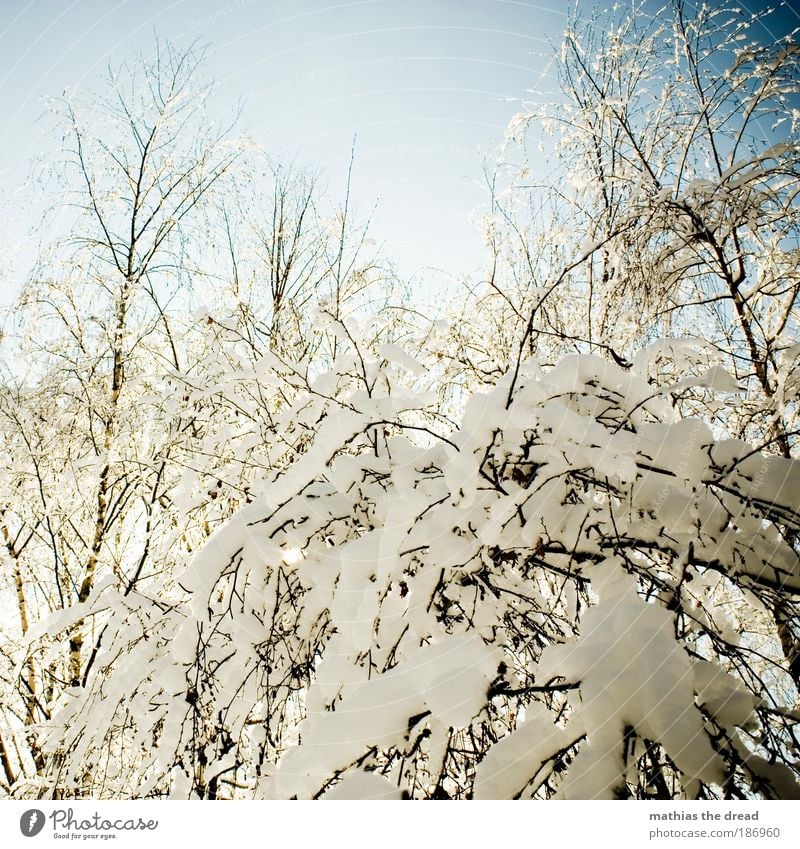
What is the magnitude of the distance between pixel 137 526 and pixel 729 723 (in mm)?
2579

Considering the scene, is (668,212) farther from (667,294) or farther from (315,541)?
(315,541)

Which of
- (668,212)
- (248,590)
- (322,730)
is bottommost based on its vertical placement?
(322,730)

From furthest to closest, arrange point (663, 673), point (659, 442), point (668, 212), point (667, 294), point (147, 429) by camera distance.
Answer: point (147, 429) → point (667, 294) → point (668, 212) → point (659, 442) → point (663, 673)

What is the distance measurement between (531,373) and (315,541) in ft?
1.87

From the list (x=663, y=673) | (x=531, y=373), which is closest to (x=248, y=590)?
(x=663, y=673)

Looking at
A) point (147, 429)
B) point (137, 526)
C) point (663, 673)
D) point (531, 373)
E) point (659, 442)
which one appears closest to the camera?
point (663, 673)

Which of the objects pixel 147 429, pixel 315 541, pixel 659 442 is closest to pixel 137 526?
pixel 147 429

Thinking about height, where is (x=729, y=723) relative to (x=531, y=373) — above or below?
below

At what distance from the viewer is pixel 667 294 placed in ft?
4.92

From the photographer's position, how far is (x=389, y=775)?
612mm
